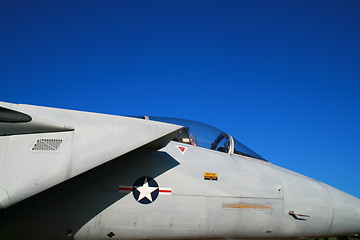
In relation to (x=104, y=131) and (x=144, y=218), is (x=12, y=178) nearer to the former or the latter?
Answer: (x=104, y=131)

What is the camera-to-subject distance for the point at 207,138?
6.41 metres

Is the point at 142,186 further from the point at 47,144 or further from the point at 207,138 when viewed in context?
the point at 207,138

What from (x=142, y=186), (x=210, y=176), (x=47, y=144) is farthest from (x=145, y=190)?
(x=47, y=144)

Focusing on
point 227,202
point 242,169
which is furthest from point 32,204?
point 242,169

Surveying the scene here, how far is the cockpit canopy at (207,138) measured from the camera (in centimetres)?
624

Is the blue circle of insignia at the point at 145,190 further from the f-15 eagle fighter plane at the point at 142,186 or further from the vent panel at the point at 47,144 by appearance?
the vent panel at the point at 47,144

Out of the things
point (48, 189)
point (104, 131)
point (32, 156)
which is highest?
point (104, 131)

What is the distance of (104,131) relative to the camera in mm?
4559

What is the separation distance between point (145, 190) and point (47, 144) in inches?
66.2

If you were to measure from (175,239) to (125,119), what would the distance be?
2.20 m

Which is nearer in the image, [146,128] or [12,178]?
[12,178]

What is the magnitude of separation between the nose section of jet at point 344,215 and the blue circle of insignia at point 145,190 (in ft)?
12.3

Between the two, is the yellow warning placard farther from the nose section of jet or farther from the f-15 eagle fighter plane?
the nose section of jet

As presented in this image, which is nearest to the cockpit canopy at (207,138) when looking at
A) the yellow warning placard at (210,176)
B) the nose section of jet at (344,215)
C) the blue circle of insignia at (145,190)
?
the yellow warning placard at (210,176)
